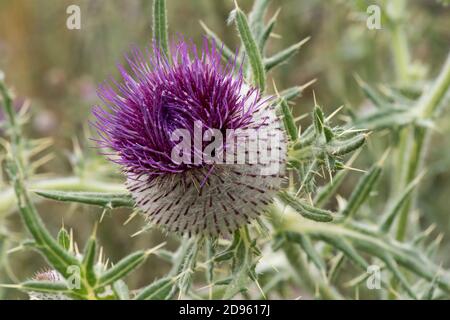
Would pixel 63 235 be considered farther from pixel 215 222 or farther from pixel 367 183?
pixel 367 183

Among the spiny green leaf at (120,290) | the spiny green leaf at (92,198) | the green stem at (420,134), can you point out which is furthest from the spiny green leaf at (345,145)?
the green stem at (420,134)

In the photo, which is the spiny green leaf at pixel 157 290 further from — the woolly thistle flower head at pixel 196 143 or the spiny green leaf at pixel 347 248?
the spiny green leaf at pixel 347 248

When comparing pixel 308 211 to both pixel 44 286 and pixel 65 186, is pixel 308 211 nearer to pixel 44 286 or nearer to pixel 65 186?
pixel 44 286

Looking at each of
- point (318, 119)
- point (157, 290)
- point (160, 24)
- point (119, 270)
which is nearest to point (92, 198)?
point (119, 270)

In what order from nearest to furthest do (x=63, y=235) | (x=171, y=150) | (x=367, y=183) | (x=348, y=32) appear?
(x=171, y=150) → (x=63, y=235) → (x=367, y=183) → (x=348, y=32)

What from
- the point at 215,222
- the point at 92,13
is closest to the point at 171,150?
the point at 215,222

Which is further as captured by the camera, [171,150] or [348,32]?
[348,32]

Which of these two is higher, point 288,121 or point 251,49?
point 251,49

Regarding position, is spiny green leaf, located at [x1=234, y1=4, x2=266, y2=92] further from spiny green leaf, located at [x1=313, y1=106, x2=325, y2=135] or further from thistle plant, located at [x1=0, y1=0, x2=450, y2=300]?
spiny green leaf, located at [x1=313, y1=106, x2=325, y2=135]

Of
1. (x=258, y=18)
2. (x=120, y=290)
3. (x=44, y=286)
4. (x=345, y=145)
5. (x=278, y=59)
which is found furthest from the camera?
(x=258, y=18)
